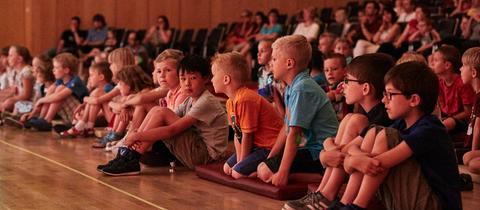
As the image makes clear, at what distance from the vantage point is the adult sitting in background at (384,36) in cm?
1051

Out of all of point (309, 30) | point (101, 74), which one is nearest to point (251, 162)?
point (101, 74)

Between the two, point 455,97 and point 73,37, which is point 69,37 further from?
point 455,97

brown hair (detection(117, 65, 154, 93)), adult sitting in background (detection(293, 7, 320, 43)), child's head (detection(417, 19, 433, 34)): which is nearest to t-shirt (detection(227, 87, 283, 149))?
brown hair (detection(117, 65, 154, 93))

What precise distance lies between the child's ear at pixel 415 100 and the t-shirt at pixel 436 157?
0.23 ft

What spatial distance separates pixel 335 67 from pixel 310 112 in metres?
1.86

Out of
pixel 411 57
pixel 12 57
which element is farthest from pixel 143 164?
pixel 12 57

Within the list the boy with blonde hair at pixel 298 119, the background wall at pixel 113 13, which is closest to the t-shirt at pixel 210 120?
the boy with blonde hair at pixel 298 119

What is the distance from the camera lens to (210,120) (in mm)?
5551

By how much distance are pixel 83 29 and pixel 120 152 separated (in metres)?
9.81

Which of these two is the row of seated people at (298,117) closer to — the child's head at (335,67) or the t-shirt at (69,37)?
the child's head at (335,67)

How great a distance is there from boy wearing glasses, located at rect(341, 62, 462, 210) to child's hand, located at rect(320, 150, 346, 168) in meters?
0.13

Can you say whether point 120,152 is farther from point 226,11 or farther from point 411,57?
point 226,11

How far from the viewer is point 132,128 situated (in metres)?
6.23

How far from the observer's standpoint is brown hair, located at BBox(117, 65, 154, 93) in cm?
677
